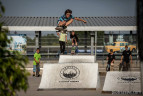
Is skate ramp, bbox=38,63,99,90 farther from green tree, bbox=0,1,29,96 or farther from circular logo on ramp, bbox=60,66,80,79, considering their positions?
green tree, bbox=0,1,29,96

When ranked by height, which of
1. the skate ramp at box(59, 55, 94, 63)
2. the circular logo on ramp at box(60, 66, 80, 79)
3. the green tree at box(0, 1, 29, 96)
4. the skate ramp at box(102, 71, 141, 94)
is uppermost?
the green tree at box(0, 1, 29, 96)

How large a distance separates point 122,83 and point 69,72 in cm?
194

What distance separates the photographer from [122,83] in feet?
34.3

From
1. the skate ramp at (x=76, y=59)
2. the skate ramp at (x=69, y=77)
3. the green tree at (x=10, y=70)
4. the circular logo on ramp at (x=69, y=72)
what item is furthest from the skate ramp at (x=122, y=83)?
the green tree at (x=10, y=70)

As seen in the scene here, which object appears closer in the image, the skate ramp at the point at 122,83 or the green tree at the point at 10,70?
the green tree at the point at 10,70

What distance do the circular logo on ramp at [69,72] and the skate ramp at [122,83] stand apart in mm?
1230

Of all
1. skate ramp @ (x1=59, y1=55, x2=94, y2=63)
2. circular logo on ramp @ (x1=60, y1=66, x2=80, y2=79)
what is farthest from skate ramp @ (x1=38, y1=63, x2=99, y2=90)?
skate ramp @ (x1=59, y1=55, x2=94, y2=63)

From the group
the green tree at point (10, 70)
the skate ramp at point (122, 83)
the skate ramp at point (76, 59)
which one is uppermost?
the green tree at point (10, 70)

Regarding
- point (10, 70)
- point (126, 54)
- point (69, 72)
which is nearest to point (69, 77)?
point (69, 72)

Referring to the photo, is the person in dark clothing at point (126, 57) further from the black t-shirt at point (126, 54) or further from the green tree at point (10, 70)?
the green tree at point (10, 70)

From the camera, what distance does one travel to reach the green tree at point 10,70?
12.3 ft

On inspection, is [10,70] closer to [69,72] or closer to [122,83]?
[122,83]

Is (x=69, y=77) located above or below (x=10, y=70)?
below

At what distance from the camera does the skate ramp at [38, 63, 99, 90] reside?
11281 mm
